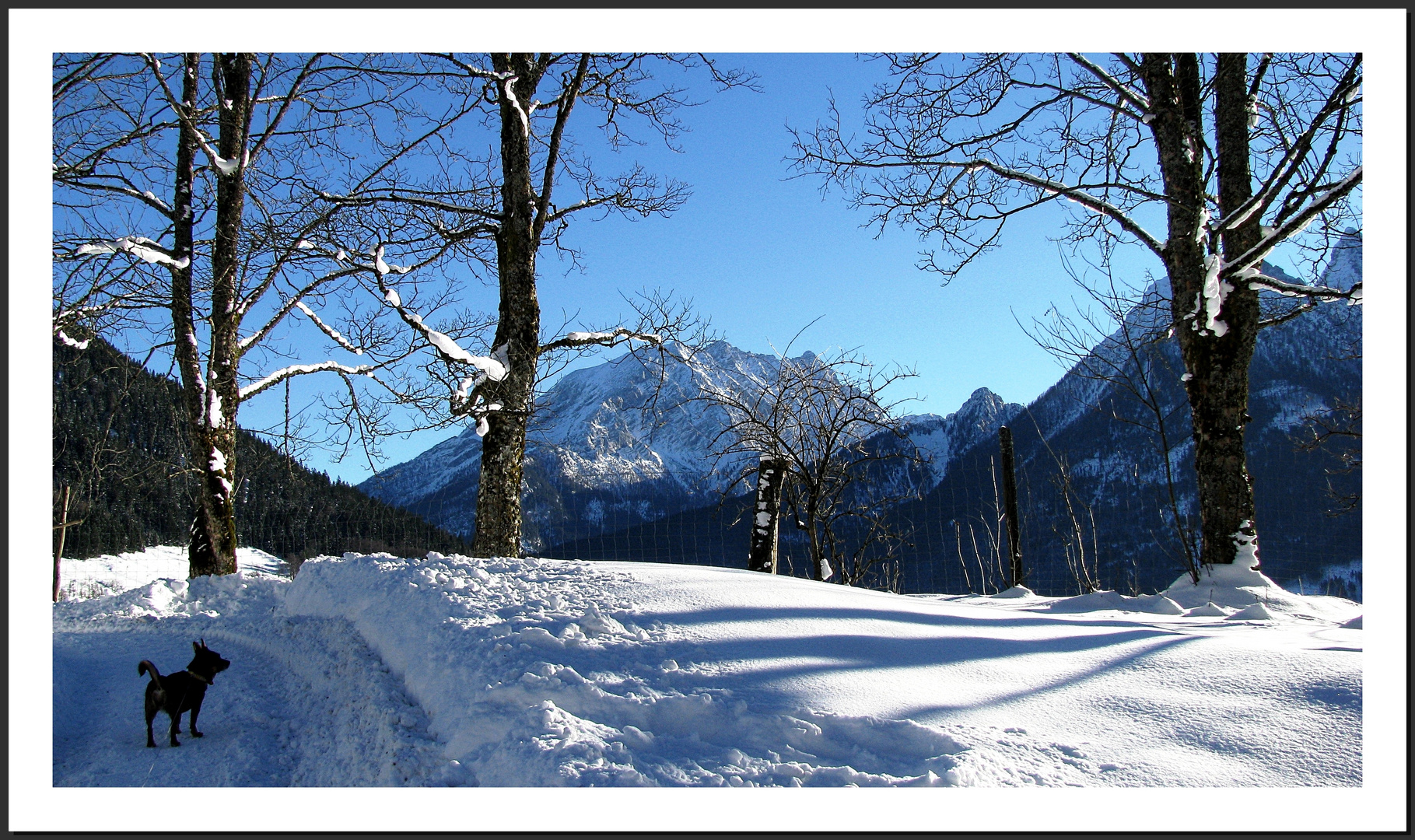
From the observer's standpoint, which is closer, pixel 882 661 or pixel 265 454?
pixel 882 661

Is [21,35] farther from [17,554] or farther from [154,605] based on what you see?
[154,605]

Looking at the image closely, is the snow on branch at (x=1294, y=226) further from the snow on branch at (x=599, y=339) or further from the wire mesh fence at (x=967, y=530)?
the wire mesh fence at (x=967, y=530)

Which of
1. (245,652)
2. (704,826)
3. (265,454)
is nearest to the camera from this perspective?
(704,826)

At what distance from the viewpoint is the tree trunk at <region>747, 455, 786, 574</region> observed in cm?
791

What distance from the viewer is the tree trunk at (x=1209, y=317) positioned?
5.84 meters

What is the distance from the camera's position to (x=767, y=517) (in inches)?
313

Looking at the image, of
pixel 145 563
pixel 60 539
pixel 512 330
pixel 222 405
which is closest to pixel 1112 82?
pixel 512 330

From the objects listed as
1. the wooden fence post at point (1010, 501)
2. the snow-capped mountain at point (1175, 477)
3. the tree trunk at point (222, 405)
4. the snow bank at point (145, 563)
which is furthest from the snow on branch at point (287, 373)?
the snow-capped mountain at point (1175, 477)

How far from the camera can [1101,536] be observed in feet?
233

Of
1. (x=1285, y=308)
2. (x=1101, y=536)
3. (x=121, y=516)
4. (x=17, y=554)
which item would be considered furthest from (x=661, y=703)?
(x=1101, y=536)

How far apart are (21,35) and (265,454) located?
7.08m

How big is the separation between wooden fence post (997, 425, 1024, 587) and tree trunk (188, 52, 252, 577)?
871 cm

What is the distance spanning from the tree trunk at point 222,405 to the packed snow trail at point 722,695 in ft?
14.1

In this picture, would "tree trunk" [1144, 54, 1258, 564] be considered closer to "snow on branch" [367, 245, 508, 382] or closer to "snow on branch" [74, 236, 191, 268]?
"snow on branch" [367, 245, 508, 382]
